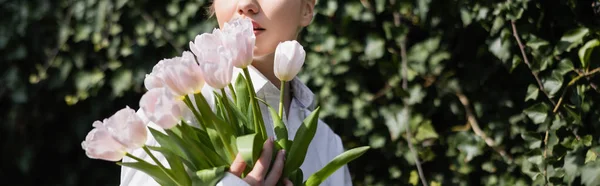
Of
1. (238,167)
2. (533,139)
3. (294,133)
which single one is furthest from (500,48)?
(238,167)

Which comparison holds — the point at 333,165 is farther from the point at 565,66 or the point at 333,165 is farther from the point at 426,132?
the point at 426,132

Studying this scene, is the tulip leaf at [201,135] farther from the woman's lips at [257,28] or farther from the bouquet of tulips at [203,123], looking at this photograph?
the woman's lips at [257,28]

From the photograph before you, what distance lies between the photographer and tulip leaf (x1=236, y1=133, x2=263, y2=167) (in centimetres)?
113

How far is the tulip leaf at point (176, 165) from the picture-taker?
1.18 m

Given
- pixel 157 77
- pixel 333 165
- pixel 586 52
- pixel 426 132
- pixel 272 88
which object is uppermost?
pixel 157 77

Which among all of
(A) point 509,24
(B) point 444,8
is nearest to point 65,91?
(B) point 444,8

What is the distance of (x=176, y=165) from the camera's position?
1.18m

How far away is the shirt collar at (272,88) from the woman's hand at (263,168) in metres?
0.22

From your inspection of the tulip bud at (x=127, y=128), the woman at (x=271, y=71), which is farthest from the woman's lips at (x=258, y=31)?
the tulip bud at (x=127, y=128)

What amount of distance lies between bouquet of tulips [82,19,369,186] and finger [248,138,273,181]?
1cm

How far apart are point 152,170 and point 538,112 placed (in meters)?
1.38

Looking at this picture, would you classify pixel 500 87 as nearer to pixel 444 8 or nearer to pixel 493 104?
pixel 493 104

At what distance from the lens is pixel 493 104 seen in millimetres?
2486

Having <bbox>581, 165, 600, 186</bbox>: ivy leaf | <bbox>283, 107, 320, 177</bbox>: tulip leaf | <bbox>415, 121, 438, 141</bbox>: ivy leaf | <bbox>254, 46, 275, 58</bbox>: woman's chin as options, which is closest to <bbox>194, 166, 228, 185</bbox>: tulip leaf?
<bbox>283, 107, 320, 177</bbox>: tulip leaf
